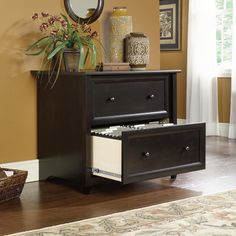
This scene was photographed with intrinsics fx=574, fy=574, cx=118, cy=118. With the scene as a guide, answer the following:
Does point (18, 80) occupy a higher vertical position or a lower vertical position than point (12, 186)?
higher

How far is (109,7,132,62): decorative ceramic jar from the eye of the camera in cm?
387

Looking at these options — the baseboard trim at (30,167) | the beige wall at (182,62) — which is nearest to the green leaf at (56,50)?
the baseboard trim at (30,167)

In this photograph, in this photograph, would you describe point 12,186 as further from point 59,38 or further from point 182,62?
point 182,62

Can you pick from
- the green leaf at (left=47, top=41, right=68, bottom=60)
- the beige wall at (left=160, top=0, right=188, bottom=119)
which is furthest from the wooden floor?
the beige wall at (left=160, top=0, right=188, bottom=119)

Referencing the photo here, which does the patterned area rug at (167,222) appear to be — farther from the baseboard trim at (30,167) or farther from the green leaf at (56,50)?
the green leaf at (56,50)

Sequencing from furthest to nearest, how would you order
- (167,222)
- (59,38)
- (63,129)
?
(59,38)
(63,129)
(167,222)

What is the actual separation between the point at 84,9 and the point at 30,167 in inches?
44.0

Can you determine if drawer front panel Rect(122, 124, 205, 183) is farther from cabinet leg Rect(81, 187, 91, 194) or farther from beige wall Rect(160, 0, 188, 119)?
beige wall Rect(160, 0, 188, 119)

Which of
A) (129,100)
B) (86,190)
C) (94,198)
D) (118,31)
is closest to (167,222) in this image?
(94,198)

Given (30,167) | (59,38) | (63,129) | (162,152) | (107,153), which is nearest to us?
(107,153)

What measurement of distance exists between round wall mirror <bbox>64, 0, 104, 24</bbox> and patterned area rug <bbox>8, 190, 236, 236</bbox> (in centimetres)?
150

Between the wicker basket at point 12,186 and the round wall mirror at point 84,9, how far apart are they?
1211mm

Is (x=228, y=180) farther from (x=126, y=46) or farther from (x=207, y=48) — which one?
(x=207, y=48)

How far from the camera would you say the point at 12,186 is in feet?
10.2
